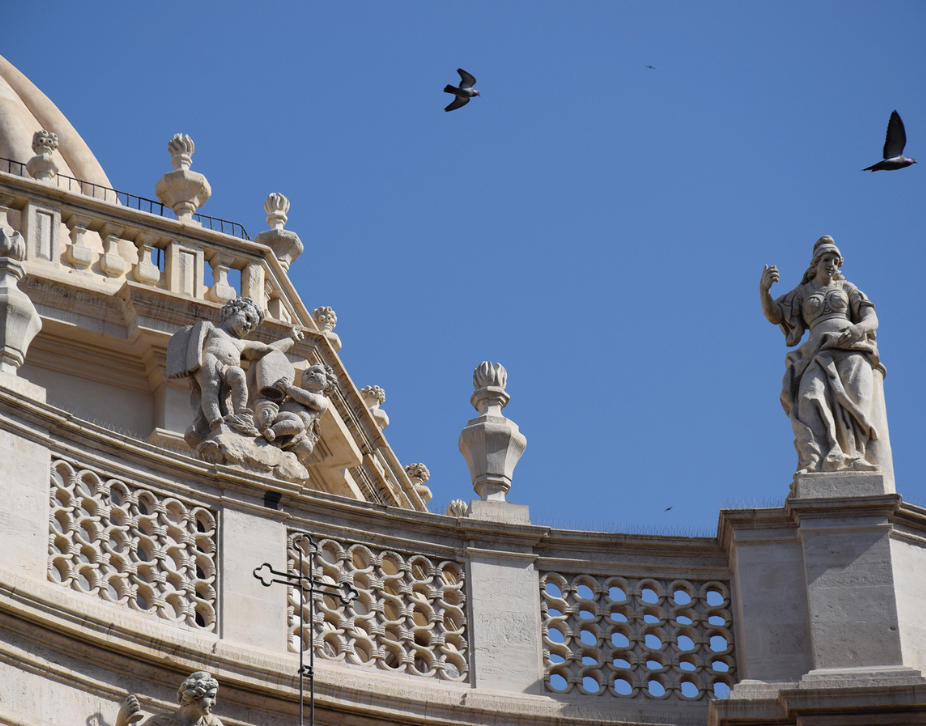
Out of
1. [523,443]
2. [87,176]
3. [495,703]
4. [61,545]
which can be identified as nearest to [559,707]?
[495,703]

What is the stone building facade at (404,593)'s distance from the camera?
847 inches

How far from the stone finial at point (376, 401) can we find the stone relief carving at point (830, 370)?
887 centimetres

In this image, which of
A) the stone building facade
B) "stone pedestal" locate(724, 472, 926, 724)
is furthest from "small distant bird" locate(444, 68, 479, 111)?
"stone pedestal" locate(724, 472, 926, 724)

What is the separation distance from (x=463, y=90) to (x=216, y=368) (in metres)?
4.58

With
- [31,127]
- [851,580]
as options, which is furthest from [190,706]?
[31,127]

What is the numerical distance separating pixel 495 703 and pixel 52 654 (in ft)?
13.0

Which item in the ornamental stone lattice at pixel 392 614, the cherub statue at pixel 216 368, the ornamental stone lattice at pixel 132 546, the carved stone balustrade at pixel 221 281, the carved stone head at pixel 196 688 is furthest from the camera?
the carved stone balustrade at pixel 221 281

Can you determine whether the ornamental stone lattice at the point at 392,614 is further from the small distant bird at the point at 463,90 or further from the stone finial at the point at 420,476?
the stone finial at the point at 420,476

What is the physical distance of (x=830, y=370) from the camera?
78.9 ft

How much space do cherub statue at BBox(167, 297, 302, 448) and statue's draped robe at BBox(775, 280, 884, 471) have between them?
4.80 meters

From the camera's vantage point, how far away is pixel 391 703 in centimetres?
2242

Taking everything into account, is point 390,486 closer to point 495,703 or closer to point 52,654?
point 495,703

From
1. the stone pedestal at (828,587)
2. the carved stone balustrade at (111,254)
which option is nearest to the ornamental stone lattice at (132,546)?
the stone pedestal at (828,587)

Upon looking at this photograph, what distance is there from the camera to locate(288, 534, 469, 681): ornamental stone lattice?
22.9 meters
